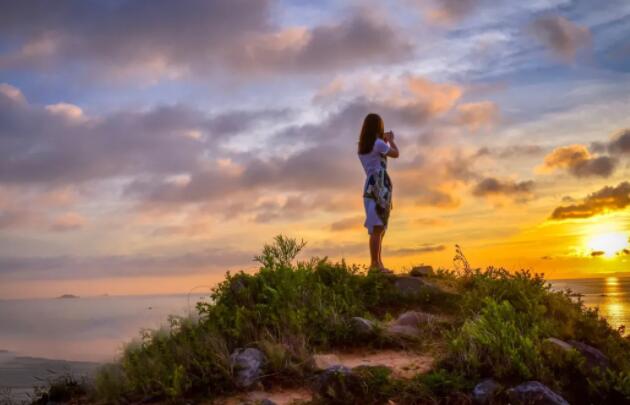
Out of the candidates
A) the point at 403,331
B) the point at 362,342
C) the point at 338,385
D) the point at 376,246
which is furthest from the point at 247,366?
the point at 376,246

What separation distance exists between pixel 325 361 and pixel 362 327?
1.40m

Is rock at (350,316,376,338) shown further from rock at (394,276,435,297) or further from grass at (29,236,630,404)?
rock at (394,276,435,297)

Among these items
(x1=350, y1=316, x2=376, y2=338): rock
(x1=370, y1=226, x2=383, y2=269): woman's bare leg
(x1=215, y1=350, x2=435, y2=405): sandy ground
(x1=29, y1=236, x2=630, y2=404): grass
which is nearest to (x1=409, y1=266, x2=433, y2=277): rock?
(x1=29, y1=236, x2=630, y2=404): grass

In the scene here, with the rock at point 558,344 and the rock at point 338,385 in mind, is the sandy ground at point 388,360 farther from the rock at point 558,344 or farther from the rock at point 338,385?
the rock at point 558,344

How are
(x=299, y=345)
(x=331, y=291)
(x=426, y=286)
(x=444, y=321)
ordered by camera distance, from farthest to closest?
(x=426, y=286)
(x=331, y=291)
(x=444, y=321)
(x=299, y=345)

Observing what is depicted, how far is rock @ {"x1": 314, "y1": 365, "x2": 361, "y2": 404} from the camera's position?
888cm

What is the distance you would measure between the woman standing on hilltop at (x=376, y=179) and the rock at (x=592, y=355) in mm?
4678

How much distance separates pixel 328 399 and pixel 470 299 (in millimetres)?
4636

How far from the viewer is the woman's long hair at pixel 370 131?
14.2 m

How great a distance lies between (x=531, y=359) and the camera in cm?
960

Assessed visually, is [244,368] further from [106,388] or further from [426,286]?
[426,286]

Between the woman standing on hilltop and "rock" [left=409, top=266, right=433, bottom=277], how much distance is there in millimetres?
964

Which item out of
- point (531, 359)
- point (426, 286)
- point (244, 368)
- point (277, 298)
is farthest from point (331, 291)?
point (531, 359)

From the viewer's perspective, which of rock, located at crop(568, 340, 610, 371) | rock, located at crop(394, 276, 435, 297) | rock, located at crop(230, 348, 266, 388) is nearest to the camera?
rock, located at crop(230, 348, 266, 388)
